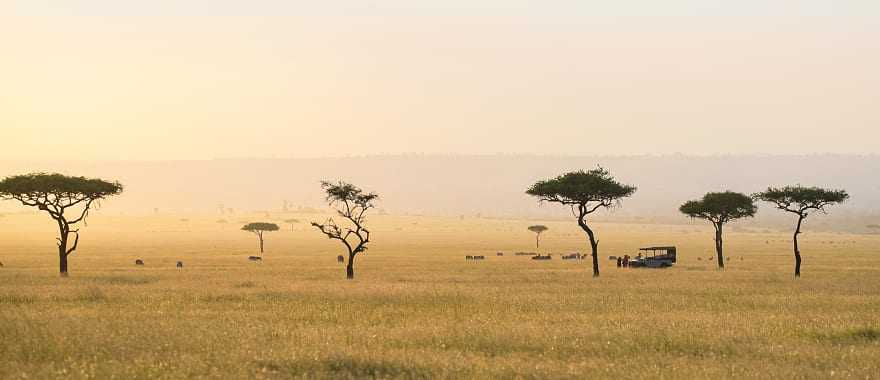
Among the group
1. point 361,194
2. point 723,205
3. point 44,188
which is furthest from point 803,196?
point 44,188

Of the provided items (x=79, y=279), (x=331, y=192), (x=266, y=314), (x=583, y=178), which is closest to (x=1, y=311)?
(x=266, y=314)

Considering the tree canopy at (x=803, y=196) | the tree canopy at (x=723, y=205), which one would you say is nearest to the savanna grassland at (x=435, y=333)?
the tree canopy at (x=803, y=196)

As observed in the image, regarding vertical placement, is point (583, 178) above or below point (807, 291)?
above

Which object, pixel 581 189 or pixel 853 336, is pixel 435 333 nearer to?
pixel 853 336

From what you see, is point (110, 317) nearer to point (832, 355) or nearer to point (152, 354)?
point (152, 354)

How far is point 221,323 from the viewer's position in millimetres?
26500

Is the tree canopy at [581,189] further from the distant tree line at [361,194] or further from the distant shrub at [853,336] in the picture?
the distant shrub at [853,336]

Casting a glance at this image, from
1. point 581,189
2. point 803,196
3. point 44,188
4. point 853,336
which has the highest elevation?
point 44,188

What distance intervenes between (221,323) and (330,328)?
3.35 meters

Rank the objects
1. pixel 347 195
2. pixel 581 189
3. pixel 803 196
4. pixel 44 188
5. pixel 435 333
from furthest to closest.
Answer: pixel 803 196
pixel 581 189
pixel 44 188
pixel 347 195
pixel 435 333

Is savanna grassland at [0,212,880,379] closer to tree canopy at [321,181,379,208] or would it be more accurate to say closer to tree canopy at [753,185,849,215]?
tree canopy at [321,181,379,208]

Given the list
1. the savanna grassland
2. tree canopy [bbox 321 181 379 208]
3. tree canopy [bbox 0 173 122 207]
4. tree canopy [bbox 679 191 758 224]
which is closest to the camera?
the savanna grassland

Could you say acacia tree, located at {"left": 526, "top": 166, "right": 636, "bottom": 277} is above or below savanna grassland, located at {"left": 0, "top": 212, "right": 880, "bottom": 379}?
above

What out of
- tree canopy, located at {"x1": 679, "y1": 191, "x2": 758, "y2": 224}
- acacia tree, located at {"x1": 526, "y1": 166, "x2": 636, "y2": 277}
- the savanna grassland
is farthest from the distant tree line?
the savanna grassland
